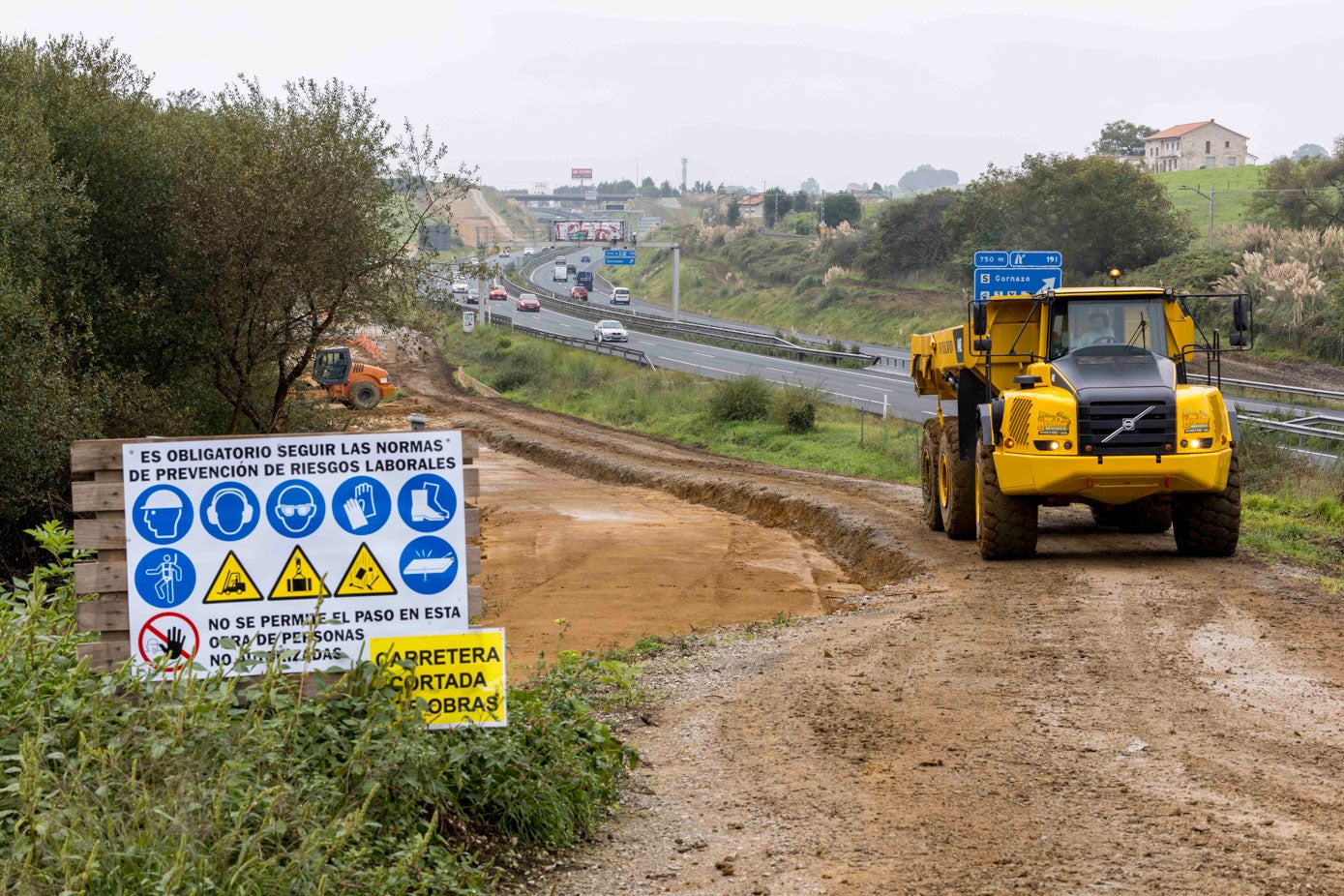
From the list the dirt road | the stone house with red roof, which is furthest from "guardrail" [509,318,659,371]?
the stone house with red roof

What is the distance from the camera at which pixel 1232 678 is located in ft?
31.7

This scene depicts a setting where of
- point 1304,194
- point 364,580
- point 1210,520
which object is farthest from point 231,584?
point 1304,194

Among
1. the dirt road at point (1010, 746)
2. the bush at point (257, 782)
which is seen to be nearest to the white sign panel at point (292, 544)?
the bush at point (257, 782)

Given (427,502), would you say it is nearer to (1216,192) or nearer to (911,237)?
(911,237)

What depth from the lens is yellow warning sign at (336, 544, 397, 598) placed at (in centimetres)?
616

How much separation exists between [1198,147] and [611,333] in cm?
9525

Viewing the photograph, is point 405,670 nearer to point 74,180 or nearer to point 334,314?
point 74,180

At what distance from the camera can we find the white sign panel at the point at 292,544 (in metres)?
6.07

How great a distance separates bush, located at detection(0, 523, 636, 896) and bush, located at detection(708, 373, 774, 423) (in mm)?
28896

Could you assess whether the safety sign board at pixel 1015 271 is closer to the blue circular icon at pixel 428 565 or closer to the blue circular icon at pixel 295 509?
the blue circular icon at pixel 428 565

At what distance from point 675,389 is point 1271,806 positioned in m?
35.8

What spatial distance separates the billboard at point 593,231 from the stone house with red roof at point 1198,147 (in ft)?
239

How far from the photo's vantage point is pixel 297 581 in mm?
6133

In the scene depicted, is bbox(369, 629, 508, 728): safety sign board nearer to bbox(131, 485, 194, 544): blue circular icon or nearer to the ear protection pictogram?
the ear protection pictogram
